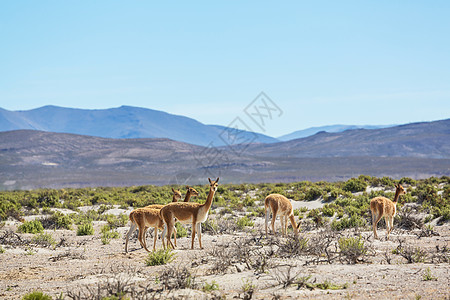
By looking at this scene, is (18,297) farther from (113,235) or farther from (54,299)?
(113,235)

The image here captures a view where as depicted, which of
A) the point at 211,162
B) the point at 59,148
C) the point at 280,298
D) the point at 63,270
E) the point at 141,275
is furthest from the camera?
the point at 59,148

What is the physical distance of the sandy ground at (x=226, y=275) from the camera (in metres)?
6.57

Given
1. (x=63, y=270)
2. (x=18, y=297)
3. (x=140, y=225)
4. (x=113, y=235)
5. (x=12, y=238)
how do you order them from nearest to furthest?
(x=18, y=297), (x=63, y=270), (x=140, y=225), (x=12, y=238), (x=113, y=235)

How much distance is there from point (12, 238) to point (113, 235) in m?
2.78

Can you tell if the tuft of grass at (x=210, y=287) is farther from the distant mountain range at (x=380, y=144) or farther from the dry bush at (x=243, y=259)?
the distant mountain range at (x=380, y=144)

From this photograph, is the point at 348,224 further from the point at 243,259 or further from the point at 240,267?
the point at 240,267

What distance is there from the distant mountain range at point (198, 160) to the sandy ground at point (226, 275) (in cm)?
5496

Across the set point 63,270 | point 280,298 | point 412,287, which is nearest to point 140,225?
point 63,270

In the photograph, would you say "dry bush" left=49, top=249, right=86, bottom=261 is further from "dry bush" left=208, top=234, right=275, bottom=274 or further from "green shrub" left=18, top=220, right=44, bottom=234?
"green shrub" left=18, top=220, right=44, bottom=234

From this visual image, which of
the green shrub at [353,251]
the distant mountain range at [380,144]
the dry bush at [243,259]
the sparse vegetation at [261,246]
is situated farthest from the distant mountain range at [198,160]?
the green shrub at [353,251]

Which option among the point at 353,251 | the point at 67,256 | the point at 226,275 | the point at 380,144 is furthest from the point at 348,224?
the point at 380,144

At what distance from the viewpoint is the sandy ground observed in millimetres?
6570

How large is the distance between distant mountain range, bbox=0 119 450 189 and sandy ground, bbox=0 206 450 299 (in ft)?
180

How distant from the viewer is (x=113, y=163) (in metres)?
104
